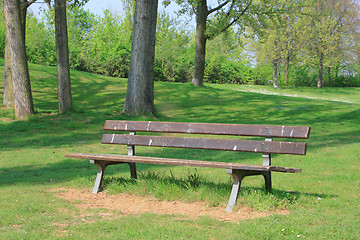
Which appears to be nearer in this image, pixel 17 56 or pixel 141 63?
pixel 17 56

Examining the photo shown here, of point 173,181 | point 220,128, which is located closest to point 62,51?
point 173,181

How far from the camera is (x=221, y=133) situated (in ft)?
17.7

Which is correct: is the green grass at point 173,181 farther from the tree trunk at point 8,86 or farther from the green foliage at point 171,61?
the green foliage at point 171,61

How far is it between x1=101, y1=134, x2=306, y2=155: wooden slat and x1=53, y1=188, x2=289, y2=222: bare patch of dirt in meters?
0.74

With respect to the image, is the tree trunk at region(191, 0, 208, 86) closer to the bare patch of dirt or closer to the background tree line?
the background tree line

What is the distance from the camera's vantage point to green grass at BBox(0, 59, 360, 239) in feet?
13.2

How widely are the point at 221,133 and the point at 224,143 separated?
0.17 meters

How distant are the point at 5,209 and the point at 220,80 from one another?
34118 millimetres

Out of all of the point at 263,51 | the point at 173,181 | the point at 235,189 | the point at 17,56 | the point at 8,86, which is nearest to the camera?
the point at 235,189

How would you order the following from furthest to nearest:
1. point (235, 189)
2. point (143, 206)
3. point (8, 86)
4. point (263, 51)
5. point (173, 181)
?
point (263, 51)
point (8, 86)
point (173, 181)
point (143, 206)
point (235, 189)

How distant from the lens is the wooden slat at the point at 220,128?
4.89 metres

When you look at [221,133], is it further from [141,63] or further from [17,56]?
[17,56]

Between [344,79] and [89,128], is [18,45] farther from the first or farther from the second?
[344,79]

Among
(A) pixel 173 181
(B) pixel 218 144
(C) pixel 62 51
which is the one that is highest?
(C) pixel 62 51
